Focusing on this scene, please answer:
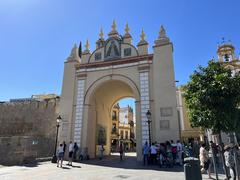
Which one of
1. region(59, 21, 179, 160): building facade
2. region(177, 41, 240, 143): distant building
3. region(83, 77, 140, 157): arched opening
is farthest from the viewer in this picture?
region(177, 41, 240, 143): distant building

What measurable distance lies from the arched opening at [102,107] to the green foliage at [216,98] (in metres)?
8.10

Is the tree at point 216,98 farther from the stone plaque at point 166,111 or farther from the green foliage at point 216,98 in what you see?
the stone plaque at point 166,111

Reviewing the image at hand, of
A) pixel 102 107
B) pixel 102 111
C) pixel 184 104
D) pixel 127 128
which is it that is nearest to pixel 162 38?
pixel 102 107

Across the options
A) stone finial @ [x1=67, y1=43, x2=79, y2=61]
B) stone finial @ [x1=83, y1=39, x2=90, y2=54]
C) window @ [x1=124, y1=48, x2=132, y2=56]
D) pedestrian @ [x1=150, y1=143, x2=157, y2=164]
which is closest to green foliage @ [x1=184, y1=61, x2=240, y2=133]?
pedestrian @ [x1=150, y1=143, x2=157, y2=164]

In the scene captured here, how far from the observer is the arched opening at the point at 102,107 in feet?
55.0

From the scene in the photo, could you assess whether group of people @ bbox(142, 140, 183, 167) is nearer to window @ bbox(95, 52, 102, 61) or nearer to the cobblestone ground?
the cobblestone ground

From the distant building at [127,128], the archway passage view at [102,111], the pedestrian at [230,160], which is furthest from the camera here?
the distant building at [127,128]

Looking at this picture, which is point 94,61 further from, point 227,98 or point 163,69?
point 227,98

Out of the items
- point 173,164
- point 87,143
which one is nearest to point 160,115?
point 173,164

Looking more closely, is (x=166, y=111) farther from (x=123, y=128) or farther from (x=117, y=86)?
(x=123, y=128)

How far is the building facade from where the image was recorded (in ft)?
48.0

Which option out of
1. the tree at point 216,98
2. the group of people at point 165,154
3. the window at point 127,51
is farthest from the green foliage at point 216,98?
the window at point 127,51

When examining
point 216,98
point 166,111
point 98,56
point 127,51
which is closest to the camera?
point 216,98

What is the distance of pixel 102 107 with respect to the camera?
2005cm
